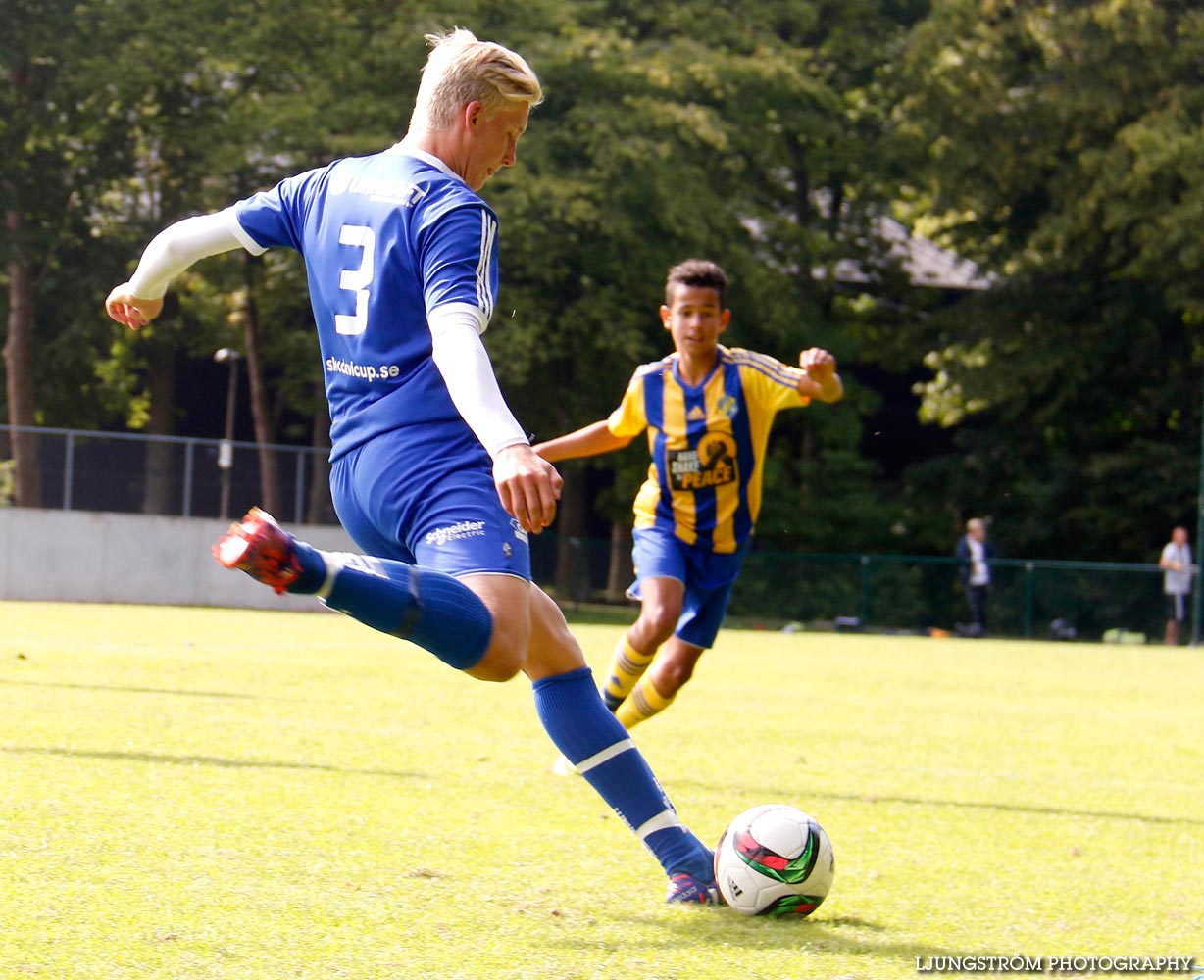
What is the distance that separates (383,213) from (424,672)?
9.12 meters

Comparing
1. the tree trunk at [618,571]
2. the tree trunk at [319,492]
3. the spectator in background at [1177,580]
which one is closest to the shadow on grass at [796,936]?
the tree trunk at [319,492]

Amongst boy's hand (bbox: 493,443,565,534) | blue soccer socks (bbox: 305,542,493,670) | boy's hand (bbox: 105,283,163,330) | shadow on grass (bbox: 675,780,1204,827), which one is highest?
boy's hand (bbox: 105,283,163,330)

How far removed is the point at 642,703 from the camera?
7.34 metres

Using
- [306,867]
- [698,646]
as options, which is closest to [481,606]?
[306,867]

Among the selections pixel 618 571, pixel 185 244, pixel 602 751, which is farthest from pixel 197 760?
pixel 618 571

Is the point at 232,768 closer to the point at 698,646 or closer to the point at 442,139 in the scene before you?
the point at 698,646

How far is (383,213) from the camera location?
3.89 meters

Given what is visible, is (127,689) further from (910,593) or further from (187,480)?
(910,593)

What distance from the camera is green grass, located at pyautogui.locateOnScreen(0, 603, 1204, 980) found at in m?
3.86

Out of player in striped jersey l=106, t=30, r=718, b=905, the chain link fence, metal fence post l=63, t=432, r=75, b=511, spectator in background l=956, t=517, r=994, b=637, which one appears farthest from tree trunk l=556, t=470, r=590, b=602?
player in striped jersey l=106, t=30, r=718, b=905

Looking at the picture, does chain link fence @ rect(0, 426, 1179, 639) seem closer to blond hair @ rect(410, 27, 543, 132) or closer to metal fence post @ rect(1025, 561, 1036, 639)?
metal fence post @ rect(1025, 561, 1036, 639)

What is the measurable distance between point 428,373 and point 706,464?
147 inches

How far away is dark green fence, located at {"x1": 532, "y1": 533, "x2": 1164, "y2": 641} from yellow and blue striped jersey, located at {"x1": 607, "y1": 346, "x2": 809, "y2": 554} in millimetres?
21408

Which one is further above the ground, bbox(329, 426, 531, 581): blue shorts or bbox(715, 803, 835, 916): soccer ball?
bbox(329, 426, 531, 581): blue shorts
